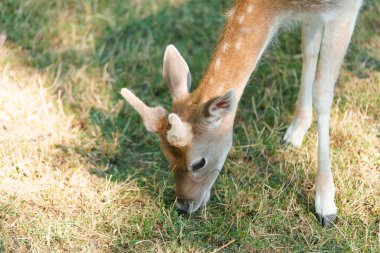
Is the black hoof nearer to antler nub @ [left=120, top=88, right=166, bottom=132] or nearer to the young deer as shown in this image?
the young deer

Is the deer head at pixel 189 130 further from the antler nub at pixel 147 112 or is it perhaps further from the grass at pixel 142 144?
the grass at pixel 142 144

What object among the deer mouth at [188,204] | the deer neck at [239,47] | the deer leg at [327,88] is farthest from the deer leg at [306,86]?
the deer mouth at [188,204]

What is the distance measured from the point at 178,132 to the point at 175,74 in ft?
2.11

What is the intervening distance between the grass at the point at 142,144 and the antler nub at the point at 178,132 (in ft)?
2.35

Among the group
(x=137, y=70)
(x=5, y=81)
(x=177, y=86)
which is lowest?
(x=137, y=70)

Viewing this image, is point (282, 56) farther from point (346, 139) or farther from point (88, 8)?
point (88, 8)

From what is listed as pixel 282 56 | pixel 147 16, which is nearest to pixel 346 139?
pixel 282 56

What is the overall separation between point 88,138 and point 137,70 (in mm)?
1263

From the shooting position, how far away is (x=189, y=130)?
503cm

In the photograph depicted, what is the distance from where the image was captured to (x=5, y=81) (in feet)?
22.1

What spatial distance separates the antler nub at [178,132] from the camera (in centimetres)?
484

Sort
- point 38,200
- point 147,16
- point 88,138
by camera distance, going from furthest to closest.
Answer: point 147,16, point 88,138, point 38,200

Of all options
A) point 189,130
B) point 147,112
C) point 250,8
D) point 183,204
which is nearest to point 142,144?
point 183,204

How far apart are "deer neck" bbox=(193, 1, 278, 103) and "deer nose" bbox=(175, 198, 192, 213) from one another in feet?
2.64
